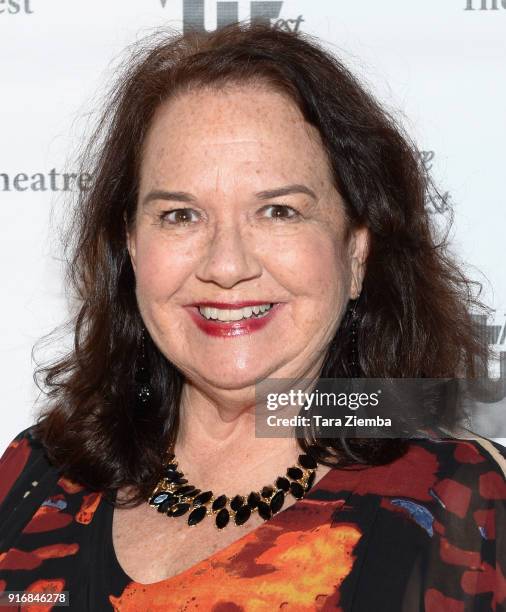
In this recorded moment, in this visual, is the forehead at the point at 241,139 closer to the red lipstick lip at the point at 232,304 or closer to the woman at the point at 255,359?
the woman at the point at 255,359

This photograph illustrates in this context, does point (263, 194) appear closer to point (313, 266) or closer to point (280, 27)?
point (313, 266)

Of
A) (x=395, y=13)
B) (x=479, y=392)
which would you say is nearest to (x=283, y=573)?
(x=479, y=392)

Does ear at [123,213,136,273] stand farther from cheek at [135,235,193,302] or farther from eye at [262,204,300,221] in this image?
eye at [262,204,300,221]

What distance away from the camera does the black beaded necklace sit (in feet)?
5.41

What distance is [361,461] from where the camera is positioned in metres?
1.65

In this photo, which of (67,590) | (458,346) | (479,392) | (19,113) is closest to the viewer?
(67,590)

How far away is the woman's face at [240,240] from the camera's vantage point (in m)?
1.58

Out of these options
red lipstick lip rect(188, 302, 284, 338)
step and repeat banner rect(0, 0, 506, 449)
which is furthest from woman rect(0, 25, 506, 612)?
step and repeat banner rect(0, 0, 506, 449)

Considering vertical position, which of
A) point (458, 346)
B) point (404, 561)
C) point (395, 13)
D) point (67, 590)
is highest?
point (395, 13)

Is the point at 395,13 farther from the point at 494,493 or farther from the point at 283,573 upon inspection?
the point at 283,573

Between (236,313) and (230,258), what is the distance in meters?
0.12

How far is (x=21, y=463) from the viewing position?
193cm

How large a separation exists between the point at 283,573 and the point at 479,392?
2.36ft

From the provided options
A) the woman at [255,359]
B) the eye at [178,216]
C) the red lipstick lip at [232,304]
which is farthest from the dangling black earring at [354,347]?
the eye at [178,216]
